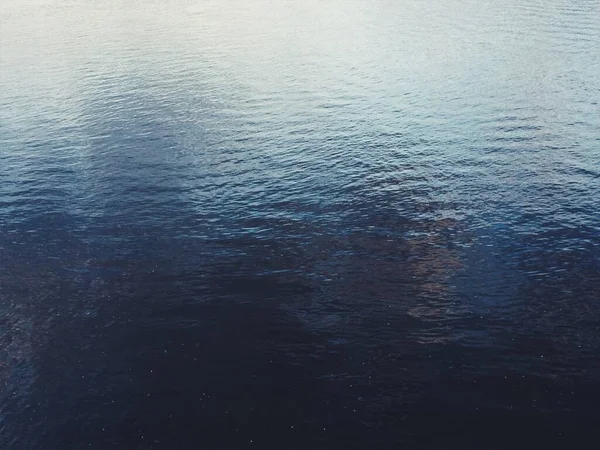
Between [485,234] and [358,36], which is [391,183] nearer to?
[485,234]

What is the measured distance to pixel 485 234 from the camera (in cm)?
6675

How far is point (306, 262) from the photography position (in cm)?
6419

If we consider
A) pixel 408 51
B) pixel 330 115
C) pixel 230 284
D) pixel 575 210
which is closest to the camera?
pixel 230 284

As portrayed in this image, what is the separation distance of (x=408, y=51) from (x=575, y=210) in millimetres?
86998

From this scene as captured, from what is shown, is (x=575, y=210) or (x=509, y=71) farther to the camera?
(x=509, y=71)

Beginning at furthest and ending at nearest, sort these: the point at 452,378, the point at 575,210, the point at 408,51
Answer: the point at 408,51 → the point at 575,210 → the point at 452,378

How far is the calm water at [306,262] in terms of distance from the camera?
45344mm

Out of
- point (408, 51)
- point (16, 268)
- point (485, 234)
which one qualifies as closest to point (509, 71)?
point (408, 51)

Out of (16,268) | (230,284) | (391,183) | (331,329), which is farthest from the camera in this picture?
(391,183)

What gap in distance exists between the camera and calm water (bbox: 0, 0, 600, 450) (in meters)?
45.3

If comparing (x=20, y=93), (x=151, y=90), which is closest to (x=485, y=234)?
(x=151, y=90)

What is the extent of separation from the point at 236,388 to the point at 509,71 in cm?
9959

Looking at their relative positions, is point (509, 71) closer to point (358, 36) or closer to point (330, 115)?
point (330, 115)

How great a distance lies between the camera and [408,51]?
147500mm
